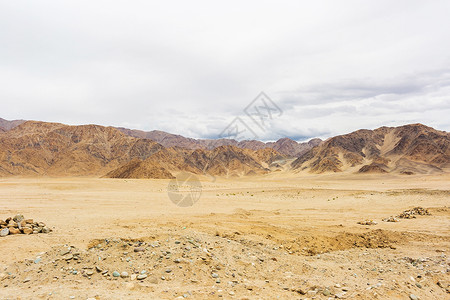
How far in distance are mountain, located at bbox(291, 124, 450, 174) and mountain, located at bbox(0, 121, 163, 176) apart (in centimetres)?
9711

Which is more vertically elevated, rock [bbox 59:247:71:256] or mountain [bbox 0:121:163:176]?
mountain [bbox 0:121:163:176]

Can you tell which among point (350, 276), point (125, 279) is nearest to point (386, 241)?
point (350, 276)

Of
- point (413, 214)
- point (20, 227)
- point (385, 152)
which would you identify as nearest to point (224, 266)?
point (20, 227)

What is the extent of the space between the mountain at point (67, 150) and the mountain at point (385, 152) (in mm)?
97107

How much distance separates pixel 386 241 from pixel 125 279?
34.4 feet

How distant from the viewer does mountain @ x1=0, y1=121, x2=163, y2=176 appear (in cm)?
10662

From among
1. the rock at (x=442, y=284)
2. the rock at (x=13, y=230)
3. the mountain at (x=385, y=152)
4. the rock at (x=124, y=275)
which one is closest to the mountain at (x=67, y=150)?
the mountain at (x=385, y=152)

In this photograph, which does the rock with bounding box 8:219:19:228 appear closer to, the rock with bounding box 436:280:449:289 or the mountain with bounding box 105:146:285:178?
the rock with bounding box 436:280:449:289

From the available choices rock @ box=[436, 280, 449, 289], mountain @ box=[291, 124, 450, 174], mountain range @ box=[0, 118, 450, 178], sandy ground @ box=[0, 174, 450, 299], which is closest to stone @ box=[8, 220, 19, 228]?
sandy ground @ box=[0, 174, 450, 299]

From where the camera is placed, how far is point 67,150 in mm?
124062

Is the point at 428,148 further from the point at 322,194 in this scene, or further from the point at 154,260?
the point at 154,260

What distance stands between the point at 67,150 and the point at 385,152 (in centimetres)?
17607

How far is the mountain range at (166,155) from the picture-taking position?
105812 mm

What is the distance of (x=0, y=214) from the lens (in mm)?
15703
